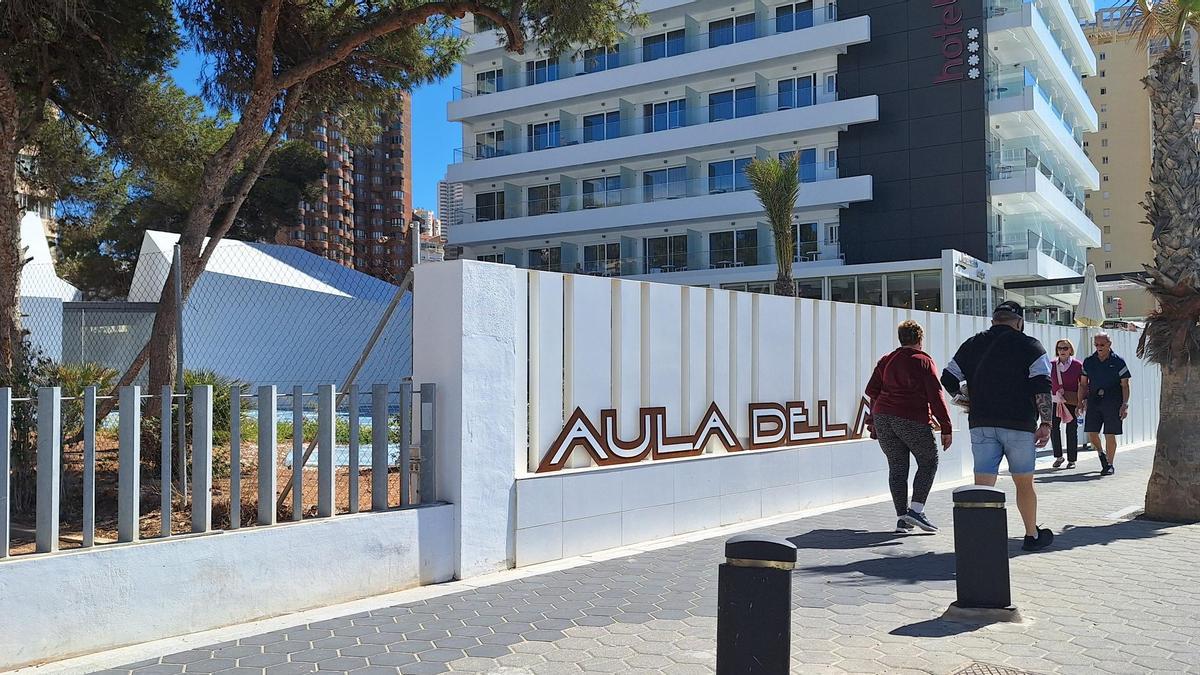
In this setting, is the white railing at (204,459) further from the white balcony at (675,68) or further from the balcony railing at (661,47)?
the white balcony at (675,68)

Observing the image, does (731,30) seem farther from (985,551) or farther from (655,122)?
(985,551)

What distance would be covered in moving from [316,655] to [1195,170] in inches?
362

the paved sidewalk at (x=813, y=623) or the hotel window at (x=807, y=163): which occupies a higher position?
the hotel window at (x=807, y=163)

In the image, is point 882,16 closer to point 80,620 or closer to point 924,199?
point 924,199

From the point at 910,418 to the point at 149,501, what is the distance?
20.5 feet

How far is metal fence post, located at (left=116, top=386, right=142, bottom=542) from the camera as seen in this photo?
16.6 feet

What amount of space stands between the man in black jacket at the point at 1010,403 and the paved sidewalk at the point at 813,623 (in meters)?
0.62

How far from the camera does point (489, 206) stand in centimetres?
5050

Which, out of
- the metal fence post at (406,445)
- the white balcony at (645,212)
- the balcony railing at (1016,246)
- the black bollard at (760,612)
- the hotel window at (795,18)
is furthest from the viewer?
the hotel window at (795,18)

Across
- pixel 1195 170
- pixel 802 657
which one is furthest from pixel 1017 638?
pixel 1195 170

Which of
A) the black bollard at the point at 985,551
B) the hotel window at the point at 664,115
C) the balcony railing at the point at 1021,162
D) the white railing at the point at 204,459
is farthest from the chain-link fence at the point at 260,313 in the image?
the balcony railing at the point at 1021,162

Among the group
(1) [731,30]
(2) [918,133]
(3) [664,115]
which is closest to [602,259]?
(3) [664,115]

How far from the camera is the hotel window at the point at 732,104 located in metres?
42.6

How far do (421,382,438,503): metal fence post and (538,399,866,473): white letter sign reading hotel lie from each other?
0.91 meters
